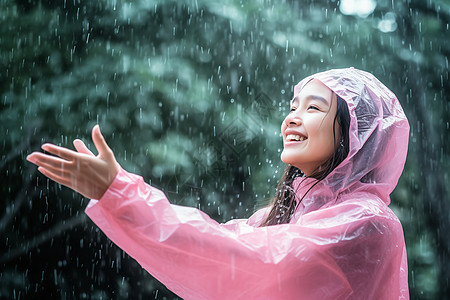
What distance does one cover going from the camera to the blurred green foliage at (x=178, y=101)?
13.2 ft

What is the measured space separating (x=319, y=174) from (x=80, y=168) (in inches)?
32.5

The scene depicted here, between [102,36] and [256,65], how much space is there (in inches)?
57.8

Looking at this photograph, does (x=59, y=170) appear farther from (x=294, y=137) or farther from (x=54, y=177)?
(x=294, y=137)

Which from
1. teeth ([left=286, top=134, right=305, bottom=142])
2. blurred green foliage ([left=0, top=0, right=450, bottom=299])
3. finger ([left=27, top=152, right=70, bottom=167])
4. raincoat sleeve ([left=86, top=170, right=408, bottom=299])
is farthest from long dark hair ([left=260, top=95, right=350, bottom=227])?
blurred green foliage ([left=0, top=0, right=450, bottom=299])

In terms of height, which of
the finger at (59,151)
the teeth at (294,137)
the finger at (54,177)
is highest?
the finger at (59,151)

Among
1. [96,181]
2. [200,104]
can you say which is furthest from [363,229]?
[200,104]

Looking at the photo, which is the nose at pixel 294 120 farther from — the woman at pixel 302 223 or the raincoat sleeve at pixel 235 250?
the raincoat sleeve at pixel 235 250

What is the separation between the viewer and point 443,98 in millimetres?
5246

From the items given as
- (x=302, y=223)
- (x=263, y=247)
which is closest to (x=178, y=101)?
(x=302, y=223)

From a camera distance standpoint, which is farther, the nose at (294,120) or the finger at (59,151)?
the nose at (294,120)

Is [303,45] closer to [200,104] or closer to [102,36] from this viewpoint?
[200,104]

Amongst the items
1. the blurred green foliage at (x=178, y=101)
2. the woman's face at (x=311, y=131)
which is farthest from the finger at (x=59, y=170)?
the blurred green foliage at (x=178, y=101)

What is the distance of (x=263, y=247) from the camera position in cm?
134

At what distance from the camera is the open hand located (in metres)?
1.22
